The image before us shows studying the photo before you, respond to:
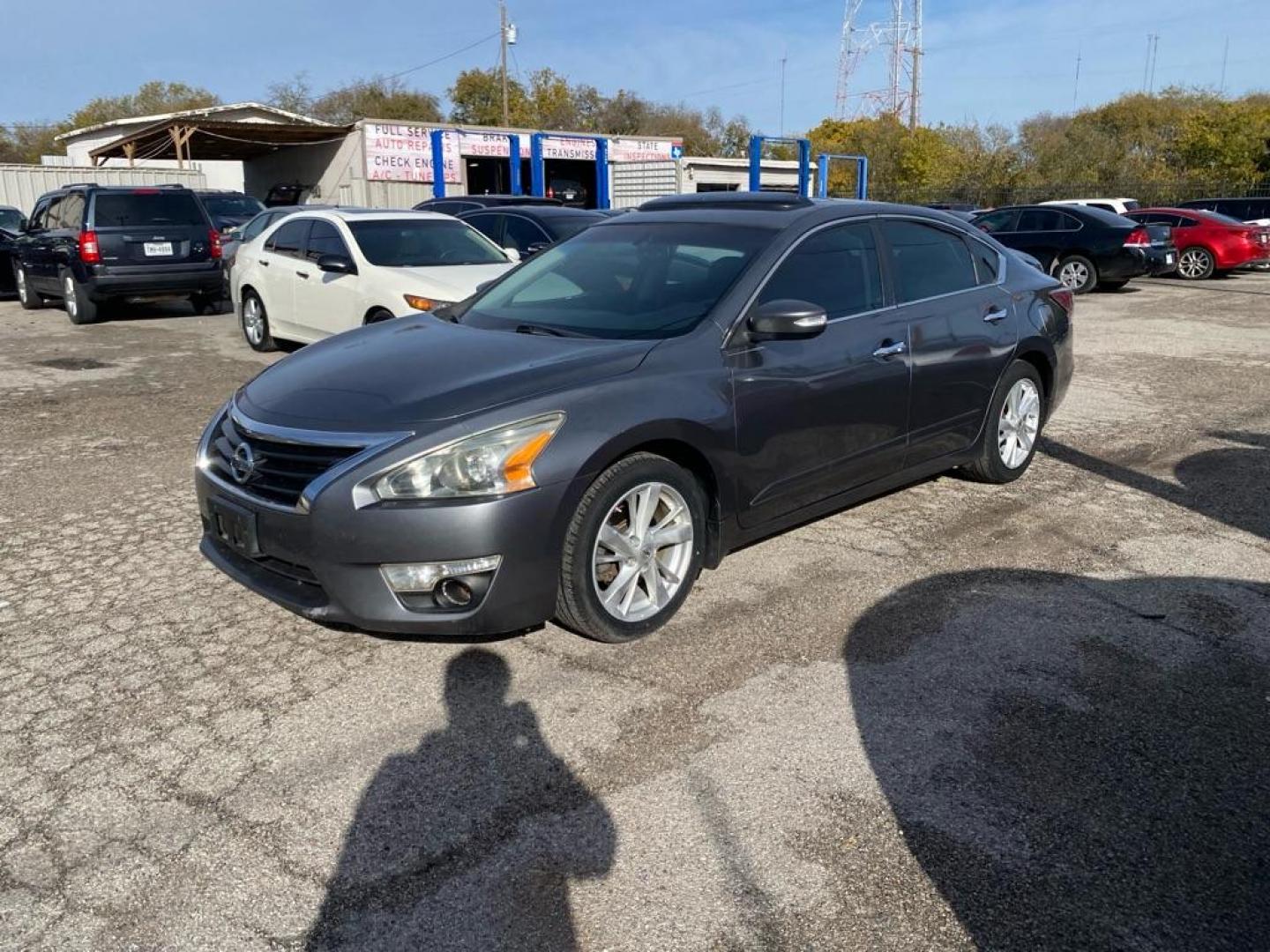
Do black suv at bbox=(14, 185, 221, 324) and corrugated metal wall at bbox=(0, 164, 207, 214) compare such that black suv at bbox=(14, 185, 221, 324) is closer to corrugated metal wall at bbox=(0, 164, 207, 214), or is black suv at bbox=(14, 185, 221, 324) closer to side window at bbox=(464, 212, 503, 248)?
side window at bbox=(464, 212, 503, 248)

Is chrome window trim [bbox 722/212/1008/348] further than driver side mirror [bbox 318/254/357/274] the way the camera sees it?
No

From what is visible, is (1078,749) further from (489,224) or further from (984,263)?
(489,224)

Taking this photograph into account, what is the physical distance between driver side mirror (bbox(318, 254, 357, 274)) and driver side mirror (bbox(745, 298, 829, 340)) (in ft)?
18.8

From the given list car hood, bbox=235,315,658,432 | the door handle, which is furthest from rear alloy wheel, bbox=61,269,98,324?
the door handle

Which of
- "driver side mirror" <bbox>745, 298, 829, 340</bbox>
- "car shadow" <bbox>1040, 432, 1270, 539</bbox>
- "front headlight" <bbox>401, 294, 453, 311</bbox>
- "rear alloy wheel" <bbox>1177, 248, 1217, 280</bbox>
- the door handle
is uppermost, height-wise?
"driver side mirror" <bbox>745, 298, 829, 340</bbox>

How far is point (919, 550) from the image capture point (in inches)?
201

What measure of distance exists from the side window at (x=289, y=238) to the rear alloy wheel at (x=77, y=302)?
4188 millimetres

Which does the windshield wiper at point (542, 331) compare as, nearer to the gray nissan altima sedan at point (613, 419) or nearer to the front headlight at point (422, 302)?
the gray nissan altima sedan at point (613, 419)

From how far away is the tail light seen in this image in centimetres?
1307

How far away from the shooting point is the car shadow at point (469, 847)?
2510 mm

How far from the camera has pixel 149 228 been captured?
13.5m

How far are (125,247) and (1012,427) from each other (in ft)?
38.0

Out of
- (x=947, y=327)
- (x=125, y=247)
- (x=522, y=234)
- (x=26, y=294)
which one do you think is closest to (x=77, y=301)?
(x=125, y=247)

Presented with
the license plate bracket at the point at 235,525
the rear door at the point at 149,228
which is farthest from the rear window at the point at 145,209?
the license plate bracket at the point at 235,525
